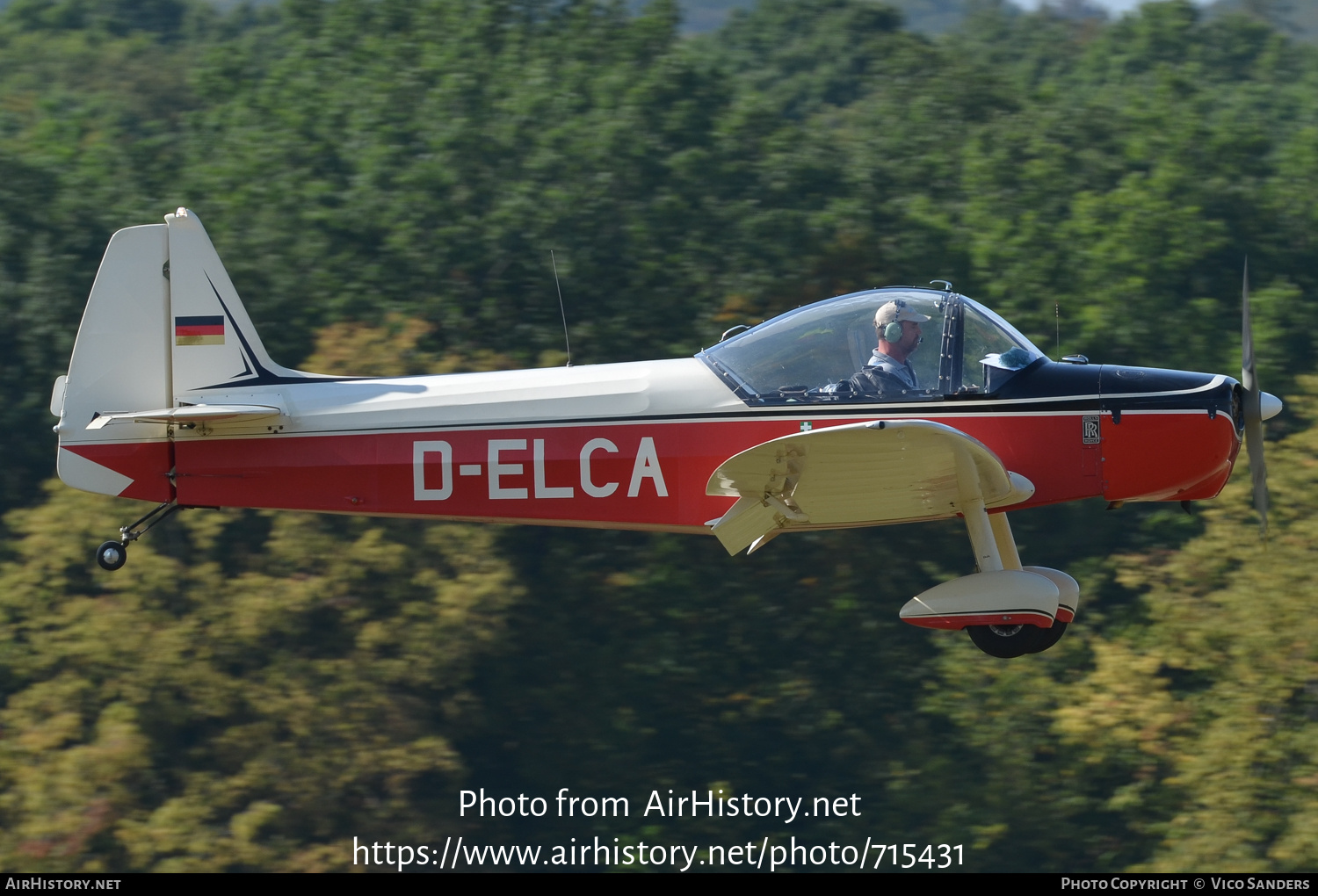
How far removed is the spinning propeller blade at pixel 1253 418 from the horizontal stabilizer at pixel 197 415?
5226 mm

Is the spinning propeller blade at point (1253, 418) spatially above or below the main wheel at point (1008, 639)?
above

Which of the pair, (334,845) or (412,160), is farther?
(412,160)

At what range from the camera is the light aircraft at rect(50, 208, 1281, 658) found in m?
7.78

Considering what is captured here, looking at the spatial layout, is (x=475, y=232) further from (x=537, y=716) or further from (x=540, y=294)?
(x=537, y=716)

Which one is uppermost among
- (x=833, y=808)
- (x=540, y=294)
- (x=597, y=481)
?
(x=597, y=481)

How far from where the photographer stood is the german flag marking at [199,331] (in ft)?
27.9

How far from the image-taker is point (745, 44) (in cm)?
3412

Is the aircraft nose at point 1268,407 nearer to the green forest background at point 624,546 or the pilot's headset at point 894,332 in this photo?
the pilot's headset at point 894,332

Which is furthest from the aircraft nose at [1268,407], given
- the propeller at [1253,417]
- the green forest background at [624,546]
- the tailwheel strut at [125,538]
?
the green forest background at [624,546]

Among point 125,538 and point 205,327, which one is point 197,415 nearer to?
point 205,327

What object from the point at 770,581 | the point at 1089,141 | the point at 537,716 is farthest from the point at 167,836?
the point at 1089,141

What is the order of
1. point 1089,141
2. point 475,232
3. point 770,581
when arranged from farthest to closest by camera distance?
point 1089,141
point 475,232
point 770,581

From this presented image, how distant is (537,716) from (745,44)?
21.2m

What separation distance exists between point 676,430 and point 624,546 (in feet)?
28.5
